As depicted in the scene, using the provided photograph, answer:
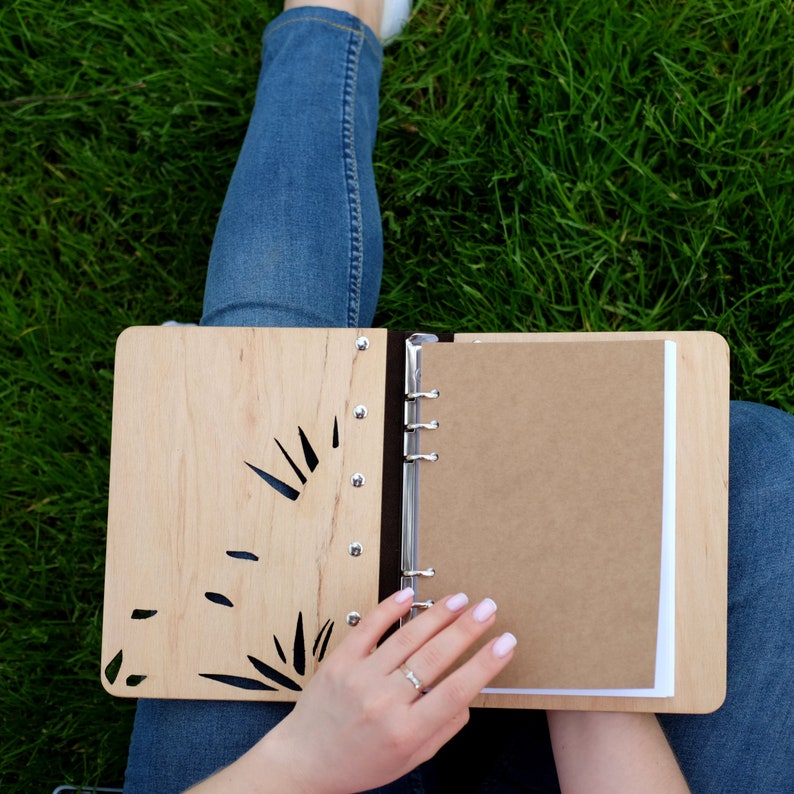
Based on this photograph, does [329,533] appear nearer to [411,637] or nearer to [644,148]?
[411,637]

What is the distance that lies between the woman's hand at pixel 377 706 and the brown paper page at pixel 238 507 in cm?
9

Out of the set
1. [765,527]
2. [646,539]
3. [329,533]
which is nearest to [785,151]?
[765,527]

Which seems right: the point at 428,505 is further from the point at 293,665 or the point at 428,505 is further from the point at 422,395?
the point at 293,665

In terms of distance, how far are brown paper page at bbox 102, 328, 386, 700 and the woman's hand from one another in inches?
3.6

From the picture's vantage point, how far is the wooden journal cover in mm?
885

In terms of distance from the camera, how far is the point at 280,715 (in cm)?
97

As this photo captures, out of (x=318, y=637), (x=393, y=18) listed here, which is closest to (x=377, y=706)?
(x=318, y=637)

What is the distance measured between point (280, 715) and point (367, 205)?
0.76 m

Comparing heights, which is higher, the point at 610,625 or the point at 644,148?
the point at 644,148

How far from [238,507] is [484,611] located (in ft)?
1.11

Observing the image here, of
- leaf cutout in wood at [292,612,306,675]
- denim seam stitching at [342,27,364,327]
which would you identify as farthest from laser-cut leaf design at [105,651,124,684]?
denim seam stitching at [342,27,364,327]

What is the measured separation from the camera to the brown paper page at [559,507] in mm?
879

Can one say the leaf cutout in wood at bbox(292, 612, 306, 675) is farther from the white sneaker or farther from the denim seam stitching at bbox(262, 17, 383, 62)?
the white sneaker

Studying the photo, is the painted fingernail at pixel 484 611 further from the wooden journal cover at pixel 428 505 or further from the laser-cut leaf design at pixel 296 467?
the laser-cut leaf design at pixel 296 467
